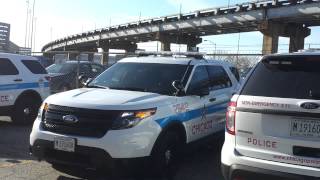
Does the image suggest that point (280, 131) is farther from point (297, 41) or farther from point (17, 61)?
point (297, 41)

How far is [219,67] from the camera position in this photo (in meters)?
9.12

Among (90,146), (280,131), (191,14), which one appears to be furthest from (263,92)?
(191,14)

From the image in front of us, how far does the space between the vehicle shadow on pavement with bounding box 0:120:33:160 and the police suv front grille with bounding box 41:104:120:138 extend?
1837mm

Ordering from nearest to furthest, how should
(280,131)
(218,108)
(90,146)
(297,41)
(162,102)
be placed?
(280,131) < (90,146) < (162,102) < (218,108) < (297,41)

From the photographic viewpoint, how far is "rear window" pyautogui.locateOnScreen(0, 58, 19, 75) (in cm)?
1145

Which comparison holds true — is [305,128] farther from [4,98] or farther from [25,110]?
[25,110]

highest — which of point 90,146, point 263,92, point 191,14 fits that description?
point 191,14

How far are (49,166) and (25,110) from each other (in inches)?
181

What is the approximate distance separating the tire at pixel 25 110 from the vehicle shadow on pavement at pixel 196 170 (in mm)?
4778

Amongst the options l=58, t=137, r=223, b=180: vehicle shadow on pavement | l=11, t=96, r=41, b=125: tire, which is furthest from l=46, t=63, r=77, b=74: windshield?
l=58, t=137, r=223, b=180: vehicle shadow on pavement

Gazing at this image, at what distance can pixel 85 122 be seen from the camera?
20.8 ft

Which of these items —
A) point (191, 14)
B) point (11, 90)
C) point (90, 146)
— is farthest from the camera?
point (191, 14)

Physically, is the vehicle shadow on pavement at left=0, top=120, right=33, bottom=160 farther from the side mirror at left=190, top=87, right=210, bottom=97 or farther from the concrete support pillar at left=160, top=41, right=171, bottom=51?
the concrete support pillar at left=160, top=41, right=171, bottom=51

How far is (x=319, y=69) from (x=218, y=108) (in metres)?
3.83
